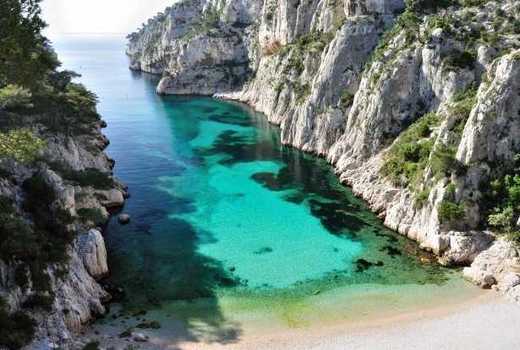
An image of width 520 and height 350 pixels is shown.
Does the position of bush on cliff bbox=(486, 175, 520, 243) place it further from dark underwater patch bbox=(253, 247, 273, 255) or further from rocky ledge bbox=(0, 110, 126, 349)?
rocky ledge bbox=(0, 110, 126, 349)

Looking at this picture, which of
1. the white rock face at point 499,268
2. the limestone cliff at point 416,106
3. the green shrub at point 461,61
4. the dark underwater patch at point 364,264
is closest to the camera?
the white rock face at point 499,268

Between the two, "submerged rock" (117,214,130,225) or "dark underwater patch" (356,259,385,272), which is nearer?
"dark underwater patch" (356,259,385,272)

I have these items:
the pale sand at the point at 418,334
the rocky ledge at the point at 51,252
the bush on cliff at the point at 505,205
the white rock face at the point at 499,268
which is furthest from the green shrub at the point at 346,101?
the pale sand at the point at 418,334

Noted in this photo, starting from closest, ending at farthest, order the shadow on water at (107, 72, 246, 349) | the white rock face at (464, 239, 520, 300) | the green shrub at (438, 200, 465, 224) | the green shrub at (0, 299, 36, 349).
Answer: the green shrub at (0, 299, 36, 349) < the shadow on water at (107, 72, 246, 349) < the white rock face at (464, 239, 520, 300) < the green shrub at (438, 200, 465, 224)

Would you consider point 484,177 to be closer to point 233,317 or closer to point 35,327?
point 233,317

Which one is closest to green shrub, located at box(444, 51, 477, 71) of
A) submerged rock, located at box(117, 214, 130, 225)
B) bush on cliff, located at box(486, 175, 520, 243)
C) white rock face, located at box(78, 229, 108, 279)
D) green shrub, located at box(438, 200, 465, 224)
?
bush on cliff, located at box(486, 175, 520, 243)

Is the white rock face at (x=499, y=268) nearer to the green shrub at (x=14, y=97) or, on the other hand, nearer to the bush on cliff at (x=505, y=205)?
the bush on cliff at (x=505, y=205)

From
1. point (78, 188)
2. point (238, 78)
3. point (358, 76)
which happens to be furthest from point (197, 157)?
point (238, 78)
